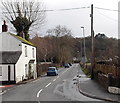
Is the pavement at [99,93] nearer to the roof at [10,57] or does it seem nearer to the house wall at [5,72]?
the house wall at [5,72]

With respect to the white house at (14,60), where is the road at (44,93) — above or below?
below

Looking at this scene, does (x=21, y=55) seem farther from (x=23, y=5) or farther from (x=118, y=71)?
(x=23, y=5)

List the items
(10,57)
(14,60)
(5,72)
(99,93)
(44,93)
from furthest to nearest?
(10,57) < (14,60) < (5,72) < (44,93) < (99,93)

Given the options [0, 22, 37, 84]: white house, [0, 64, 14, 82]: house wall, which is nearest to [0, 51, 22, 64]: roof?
[0, 22, 37, 84]: white house

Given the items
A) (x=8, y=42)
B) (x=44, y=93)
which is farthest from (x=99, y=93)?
(x=8, y=42)

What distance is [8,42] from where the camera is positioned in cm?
3134

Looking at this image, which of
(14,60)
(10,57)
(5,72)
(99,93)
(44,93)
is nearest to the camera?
(99,93)

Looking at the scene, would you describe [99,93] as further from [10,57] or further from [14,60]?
[10,57]

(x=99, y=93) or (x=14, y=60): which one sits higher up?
(x=14, y=60)

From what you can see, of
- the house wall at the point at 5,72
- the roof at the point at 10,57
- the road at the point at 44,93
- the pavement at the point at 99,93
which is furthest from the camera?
the roof at the point at 10,57

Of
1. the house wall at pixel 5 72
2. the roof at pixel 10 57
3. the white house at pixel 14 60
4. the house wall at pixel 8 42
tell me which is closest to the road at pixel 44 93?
the house wall at pixel 5 72

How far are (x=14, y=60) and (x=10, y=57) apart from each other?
42.3 inches

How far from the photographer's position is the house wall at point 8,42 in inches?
1219

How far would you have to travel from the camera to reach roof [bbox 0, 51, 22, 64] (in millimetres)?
27922
